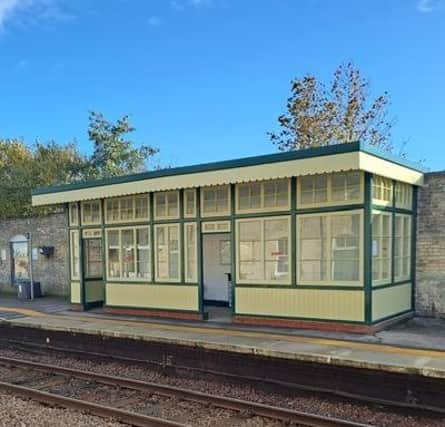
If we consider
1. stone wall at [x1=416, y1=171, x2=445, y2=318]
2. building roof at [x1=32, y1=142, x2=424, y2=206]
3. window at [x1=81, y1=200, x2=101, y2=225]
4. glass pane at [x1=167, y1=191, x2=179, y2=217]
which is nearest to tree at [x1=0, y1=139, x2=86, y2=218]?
window at [x1=81, y1=200, x2=101, y2=225]

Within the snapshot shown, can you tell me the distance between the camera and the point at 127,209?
1156cm

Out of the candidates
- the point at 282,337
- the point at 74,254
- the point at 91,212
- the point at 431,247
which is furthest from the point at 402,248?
the point at 74,254

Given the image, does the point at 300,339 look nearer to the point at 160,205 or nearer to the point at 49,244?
the point at 160,205

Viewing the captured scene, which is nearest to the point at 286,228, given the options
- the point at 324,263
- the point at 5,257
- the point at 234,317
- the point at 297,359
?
the point at 324,263

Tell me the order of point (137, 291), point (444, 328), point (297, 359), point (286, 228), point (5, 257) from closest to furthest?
1. point (297, 359)
2. point (444, 328)
3. point (286, 228)
4. point (137, 291)
5. point (5, 257)

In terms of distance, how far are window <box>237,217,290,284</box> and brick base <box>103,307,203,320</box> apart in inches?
56.7

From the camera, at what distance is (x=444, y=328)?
8.57 metres

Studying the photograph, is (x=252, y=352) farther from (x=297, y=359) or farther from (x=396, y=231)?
(x=396, y=231)

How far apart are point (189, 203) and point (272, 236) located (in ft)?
7.04

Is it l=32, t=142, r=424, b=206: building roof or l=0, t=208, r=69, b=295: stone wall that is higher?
l=32, t=142, r=424, b=206: building roof

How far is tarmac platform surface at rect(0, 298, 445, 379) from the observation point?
6.37m

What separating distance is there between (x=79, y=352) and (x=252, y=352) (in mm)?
4109

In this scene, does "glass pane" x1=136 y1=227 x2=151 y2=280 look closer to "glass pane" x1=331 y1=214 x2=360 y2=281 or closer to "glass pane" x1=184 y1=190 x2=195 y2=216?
"glass pane" x1=184 y1=190 x2=195 y2=216

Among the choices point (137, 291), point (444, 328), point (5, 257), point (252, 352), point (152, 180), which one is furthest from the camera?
point (5, 257)
